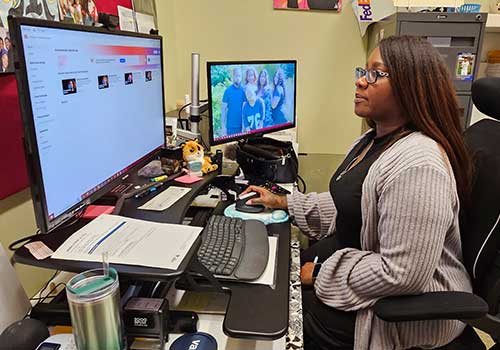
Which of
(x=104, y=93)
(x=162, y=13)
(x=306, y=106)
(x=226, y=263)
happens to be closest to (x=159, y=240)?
(x=226, y=263)

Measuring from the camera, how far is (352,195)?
47.6 inches

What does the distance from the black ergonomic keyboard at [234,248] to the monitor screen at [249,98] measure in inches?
22.7

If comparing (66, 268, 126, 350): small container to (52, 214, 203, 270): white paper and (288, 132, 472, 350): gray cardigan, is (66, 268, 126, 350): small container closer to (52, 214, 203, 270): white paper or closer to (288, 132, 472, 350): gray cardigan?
(52, 214, 203, 270): white paper

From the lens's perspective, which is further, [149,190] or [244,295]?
[149,190]

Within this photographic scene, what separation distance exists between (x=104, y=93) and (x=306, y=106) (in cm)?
192

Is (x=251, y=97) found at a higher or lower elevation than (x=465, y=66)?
lower

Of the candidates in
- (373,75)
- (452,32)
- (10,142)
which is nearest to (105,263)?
(10,142)

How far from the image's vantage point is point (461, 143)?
1.12m

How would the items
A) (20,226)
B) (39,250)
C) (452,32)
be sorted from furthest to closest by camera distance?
1. (452,32)
2. (20,226)
3. (39,250)

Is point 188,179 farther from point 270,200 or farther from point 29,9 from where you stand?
point 29,9

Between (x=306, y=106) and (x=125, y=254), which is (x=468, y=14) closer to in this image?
(x=306, y=106)

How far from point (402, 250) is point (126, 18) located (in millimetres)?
1506

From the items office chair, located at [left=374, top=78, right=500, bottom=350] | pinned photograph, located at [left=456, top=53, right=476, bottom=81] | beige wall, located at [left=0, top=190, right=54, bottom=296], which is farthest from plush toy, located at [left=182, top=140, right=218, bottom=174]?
pinned photograph, located at [left=456, top=53, right=476, bottom=81]

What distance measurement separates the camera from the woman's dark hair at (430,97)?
Result: 110cm
